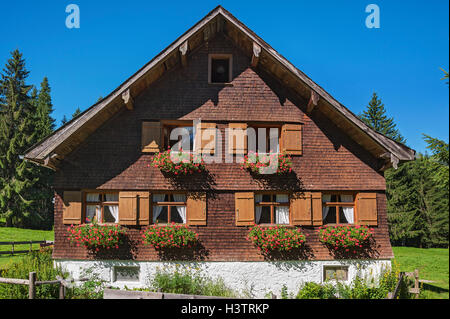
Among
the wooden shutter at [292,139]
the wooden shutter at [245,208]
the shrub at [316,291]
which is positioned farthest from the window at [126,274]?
the wooden shutter at [292,139]

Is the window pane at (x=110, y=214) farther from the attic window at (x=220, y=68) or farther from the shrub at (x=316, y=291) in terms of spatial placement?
the shrub at (x=316, y=291)

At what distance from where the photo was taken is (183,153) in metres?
11.7

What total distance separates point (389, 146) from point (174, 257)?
847 cm

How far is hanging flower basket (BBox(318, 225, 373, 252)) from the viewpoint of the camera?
11.7m

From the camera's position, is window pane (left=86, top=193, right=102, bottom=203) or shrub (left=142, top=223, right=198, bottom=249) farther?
window pane (left=86, top=193, right=102, bottom=203)

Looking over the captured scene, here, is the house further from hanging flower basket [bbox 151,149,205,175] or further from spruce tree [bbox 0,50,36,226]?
spruce tree [bbox 0,50,36,226]

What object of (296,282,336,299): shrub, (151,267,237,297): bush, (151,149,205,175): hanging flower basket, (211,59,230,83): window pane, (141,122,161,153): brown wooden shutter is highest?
(211,59,230,83): window pane

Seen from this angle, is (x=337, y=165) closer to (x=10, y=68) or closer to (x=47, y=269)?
(x=47, y=269)

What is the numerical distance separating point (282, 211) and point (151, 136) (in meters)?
5.49

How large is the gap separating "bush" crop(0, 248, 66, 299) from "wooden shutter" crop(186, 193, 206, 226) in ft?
15.2

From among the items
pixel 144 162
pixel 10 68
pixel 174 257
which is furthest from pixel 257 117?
pixel 10 68

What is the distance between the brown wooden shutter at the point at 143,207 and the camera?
1177 centimetres

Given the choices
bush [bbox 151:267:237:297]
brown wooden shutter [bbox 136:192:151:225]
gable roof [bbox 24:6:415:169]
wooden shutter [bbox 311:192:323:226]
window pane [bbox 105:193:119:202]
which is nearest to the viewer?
bush [bbox 151:267:237:297]

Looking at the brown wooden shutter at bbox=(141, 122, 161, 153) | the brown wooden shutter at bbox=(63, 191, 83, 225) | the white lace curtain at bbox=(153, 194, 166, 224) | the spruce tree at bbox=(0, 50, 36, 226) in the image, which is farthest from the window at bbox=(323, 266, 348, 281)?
the spruce tree at bbox=(0, 50, 36, 226)
